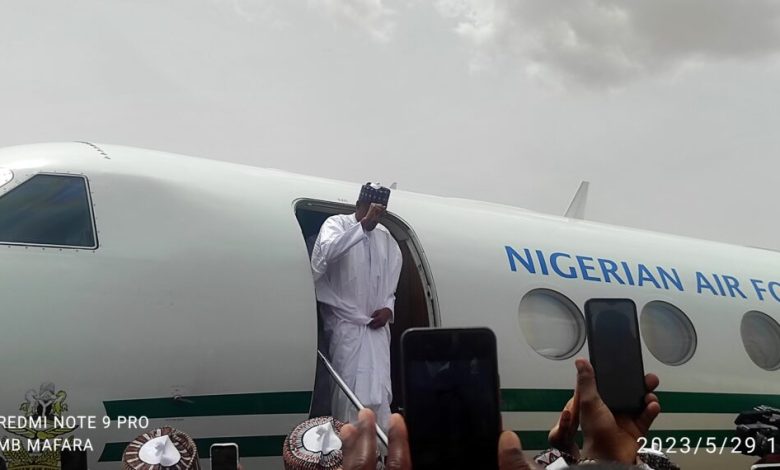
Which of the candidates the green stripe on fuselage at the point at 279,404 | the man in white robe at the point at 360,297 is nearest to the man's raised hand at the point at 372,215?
the man in white robe at the point at 360,297

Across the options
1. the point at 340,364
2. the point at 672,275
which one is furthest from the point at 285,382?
the point at 672,275

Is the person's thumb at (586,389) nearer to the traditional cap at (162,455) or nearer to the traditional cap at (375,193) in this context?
the traditional cap at (162,455)

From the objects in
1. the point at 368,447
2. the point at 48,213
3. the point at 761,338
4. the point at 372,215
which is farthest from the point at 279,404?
the point at 761,338

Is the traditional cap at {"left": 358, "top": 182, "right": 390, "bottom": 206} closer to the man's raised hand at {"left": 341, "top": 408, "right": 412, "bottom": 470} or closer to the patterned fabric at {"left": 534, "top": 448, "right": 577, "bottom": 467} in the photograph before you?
the patterned fabric at {"left": 534, "top": 448, "right": 577, "bottom": 467}

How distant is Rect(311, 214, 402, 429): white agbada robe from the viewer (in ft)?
16.4

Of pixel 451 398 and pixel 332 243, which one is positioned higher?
pixel 332 243

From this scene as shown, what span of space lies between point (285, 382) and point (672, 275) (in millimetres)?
3868

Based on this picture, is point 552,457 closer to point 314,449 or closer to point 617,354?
point 617,354

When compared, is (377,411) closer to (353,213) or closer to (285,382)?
(285,382)

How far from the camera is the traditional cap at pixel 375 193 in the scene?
5.16 metres

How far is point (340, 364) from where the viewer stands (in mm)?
5078

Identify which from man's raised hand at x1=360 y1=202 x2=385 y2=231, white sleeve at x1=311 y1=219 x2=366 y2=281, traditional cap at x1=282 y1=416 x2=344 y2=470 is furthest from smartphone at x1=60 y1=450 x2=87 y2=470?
man's raised hand at x1=360 y1=202 x2=385 y2=231

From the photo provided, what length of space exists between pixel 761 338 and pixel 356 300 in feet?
13.7

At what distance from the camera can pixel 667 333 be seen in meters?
6.18
